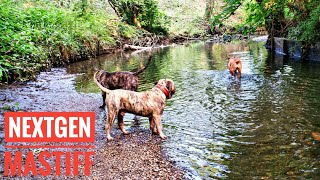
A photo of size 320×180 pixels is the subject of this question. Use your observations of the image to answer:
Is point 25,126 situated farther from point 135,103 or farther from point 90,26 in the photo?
point 90,26

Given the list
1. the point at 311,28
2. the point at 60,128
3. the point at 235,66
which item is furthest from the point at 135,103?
the point at 311,28

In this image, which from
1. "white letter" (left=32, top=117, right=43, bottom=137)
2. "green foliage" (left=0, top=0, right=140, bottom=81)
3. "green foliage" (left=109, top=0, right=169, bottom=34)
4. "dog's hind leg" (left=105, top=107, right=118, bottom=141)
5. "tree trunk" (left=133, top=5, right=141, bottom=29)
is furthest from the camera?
"tree trunk" (left=133, top=5, right=141, bottom=29)

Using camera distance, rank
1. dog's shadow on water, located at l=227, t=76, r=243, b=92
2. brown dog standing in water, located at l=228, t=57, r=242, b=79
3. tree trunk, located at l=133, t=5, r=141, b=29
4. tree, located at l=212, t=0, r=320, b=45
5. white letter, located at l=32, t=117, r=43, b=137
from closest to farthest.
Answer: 1. white letter, located at l=32, t=117, r=43, b=137
2. dog's shadow on water, located at l=227, t=76, r=243, b=92
3. brown dog standing in water, located at l=228, t=57, r=242, b=79
4. tree, located at l=212, t=0, r=320, b=45
5. tree trunk, located at l=133, t=5, r=141, b=29

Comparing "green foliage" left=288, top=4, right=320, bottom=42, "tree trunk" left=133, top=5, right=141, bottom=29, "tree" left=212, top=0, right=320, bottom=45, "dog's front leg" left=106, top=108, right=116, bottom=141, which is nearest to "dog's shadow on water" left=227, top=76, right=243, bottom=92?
"tree" left=212, top=0, right=320, bottom=45

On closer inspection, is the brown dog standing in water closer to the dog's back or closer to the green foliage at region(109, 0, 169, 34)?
the dog's back

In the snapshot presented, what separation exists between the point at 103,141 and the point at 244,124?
113 inches

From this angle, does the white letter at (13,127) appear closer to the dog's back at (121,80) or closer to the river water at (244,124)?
the river water at (244,124)

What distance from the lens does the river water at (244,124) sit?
182 inches

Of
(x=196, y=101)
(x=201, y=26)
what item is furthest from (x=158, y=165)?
(x=201, y=26)

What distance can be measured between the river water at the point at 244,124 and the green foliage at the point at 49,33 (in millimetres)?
1990

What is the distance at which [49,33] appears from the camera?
14.8 meters

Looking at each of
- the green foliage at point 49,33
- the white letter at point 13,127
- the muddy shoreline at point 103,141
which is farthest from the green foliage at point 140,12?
the white letter at point 13,127

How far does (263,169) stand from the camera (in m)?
4.51

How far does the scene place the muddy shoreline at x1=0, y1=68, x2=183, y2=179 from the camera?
4410 millimetres
